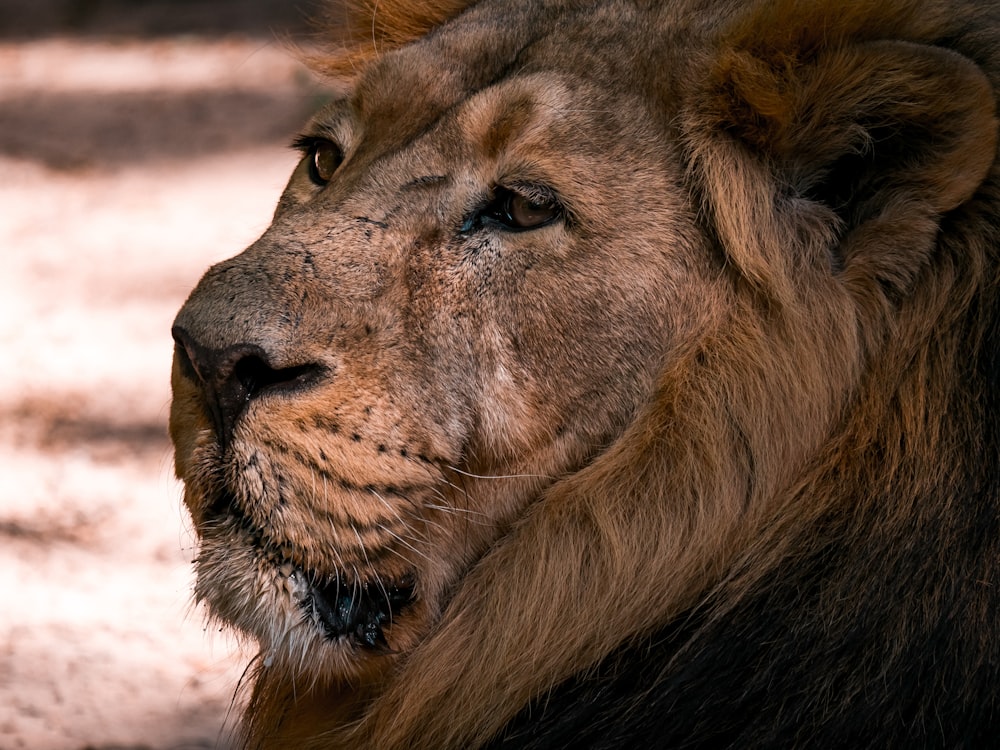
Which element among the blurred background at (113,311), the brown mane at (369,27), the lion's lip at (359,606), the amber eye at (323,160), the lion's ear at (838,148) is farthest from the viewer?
the blurred background at (113,311)

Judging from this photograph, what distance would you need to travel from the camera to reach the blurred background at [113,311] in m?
3.29

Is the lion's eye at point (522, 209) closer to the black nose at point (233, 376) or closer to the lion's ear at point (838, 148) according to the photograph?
the lion's ear at point (838, 148)

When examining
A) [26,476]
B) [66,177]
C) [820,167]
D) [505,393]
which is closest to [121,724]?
[26,476]

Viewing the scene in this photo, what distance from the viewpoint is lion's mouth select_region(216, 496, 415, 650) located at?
2.03 metres

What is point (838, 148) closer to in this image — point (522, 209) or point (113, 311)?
point (522, 209)

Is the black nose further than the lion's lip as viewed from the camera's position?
No

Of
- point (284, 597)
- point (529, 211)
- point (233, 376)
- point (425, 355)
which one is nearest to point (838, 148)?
point (529, 211)

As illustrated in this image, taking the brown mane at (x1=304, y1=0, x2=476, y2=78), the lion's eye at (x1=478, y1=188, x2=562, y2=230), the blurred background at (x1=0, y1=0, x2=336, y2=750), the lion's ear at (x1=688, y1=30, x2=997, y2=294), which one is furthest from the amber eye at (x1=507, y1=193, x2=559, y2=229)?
the blurred background at (x1=0, y1=0, x2=336, y2=750)

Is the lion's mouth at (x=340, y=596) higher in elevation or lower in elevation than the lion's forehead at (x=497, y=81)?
lower

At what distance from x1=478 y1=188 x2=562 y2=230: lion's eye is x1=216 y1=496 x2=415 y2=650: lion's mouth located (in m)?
0.61

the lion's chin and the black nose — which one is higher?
the black nose

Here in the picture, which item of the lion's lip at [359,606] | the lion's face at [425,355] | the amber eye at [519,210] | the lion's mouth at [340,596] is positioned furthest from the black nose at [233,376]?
the amber eye at [519,210]

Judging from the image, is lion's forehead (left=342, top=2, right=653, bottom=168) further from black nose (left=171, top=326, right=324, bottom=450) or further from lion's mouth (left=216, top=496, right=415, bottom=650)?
lion's mouth (left=216, top=496, right=415, bottom=650)

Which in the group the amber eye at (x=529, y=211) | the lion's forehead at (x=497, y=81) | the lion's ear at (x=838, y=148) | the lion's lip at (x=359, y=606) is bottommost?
the lion's lip at (x=359, y=606)
